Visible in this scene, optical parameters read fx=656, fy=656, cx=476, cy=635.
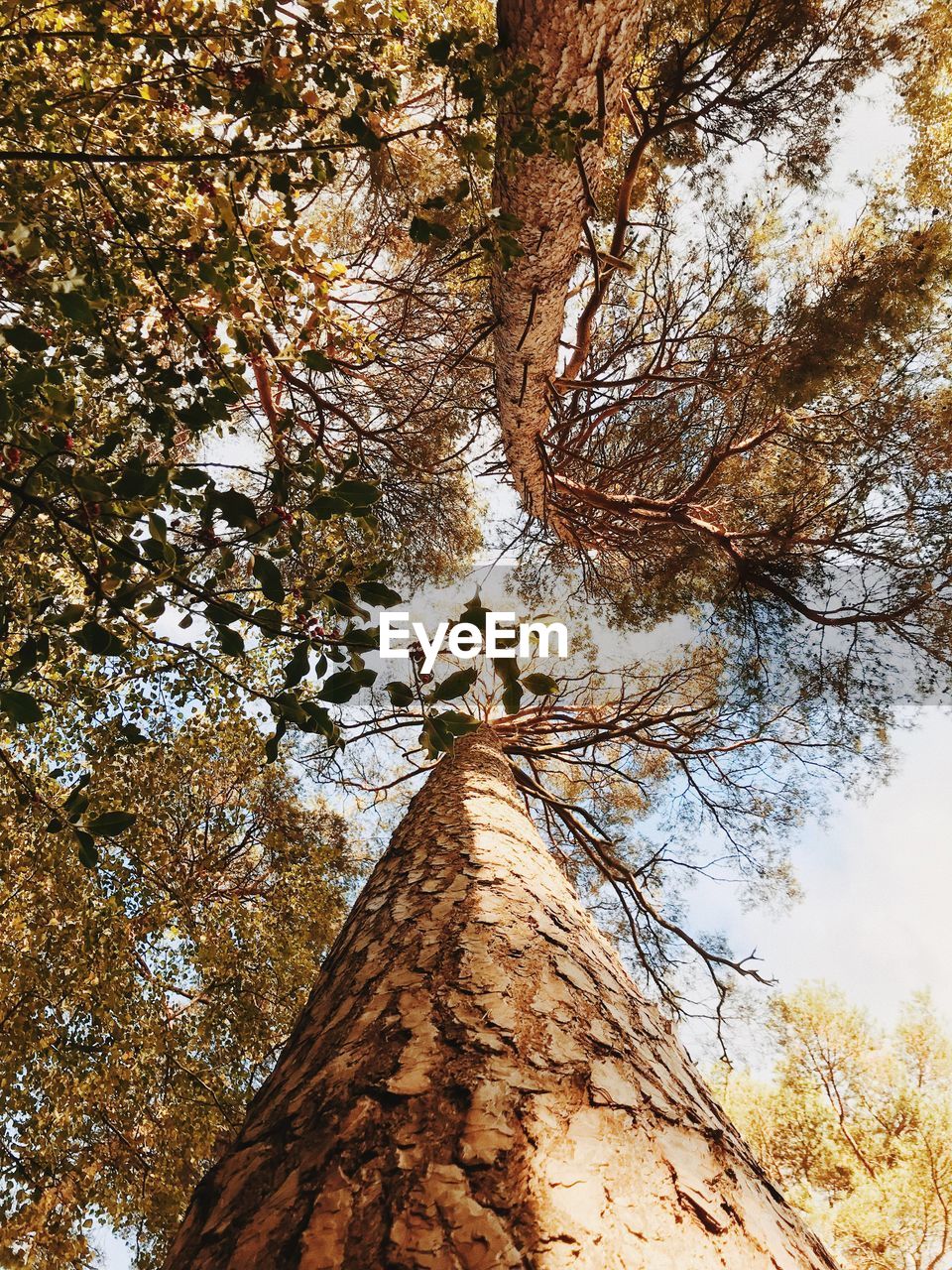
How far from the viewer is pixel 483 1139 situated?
782mm

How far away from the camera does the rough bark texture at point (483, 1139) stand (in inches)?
26.2

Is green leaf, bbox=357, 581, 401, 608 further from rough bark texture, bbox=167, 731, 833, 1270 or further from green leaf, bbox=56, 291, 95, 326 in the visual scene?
rough bark texture, bbox=167, 731, 833, 1270

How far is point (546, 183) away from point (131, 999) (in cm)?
421

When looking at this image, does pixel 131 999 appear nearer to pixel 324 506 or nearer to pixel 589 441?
pixel 324 506

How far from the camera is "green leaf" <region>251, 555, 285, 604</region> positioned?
0.95 metres

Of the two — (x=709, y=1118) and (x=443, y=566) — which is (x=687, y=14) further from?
(x=709, y=1118)

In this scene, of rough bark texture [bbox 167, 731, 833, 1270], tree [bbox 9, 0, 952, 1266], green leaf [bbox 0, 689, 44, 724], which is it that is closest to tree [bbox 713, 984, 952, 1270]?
tree [bbox 9, 0, 952, 1266]

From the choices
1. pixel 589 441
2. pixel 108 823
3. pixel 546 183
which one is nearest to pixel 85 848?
pixel 108 823

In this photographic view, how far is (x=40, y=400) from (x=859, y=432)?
535cm

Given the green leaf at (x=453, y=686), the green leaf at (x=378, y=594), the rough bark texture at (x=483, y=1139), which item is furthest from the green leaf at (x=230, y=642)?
the rough bark texture at (x=483, y=1139)

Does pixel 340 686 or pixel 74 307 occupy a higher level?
pixel 74 307

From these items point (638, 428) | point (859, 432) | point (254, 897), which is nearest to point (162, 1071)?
point (254, 897)

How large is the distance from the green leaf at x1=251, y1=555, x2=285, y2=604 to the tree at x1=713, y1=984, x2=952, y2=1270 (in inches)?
345

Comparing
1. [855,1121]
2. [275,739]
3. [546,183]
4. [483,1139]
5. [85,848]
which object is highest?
[546,183]
